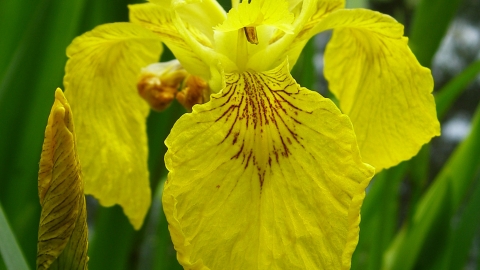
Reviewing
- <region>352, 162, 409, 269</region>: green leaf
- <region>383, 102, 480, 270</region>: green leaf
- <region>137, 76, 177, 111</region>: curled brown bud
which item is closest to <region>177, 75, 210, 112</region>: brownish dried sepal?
<region>137, 76, 177, 111</region>: curled brown bud

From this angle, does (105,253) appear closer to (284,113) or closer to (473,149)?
(284,113)

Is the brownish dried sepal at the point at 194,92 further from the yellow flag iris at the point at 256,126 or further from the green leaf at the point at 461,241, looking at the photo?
the green leaf at the point at 461,241

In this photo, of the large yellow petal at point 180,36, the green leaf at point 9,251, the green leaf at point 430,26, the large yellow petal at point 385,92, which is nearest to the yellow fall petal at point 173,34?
the large yellow petal at point 180,36

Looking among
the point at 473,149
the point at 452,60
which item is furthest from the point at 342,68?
the point at 452,60

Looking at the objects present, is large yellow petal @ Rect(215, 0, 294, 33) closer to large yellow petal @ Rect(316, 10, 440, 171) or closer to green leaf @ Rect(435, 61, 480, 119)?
large yellow petal @ Rect(316, 10, 440, 171)

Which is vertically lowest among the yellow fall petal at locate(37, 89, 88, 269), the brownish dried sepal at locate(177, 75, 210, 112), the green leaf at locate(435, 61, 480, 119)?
the green leaf at locate(435, 61, 480, 119)

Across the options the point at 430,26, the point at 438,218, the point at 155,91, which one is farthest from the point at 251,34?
the point at 438,218
